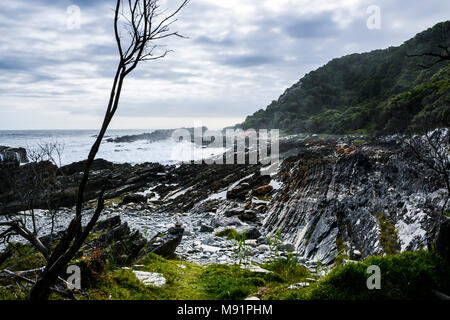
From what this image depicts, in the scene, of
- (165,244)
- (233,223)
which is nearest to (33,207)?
(165,244)

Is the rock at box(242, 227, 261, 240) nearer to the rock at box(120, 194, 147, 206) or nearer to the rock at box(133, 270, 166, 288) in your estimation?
the rock at box(133, 270, 166, 288)

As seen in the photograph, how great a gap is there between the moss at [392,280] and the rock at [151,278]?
2.17 m

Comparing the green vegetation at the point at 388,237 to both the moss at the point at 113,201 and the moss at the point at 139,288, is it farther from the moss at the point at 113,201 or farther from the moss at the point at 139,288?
the moss at the point at 113,201

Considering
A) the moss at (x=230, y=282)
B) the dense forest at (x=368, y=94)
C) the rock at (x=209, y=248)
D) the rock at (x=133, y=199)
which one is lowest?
the rock at (x=133, y=199)

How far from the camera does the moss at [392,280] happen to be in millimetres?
3156

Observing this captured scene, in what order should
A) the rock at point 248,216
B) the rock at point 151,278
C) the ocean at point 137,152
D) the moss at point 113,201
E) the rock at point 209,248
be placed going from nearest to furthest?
1. the rock at point 151,278
2. the rock at point 209,248
3. the rock at point 248,216
4. the moss at point 113,201
5. the ocean at point 137,152

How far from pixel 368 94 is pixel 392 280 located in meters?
111

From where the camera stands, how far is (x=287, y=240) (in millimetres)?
10320

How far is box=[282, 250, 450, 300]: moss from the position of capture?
3156 millimetres

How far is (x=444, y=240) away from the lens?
3.44 m

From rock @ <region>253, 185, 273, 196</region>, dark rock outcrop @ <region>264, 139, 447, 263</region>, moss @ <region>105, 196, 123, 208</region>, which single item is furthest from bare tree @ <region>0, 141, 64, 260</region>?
rock @ <region>253, 185, 273, 196</region>

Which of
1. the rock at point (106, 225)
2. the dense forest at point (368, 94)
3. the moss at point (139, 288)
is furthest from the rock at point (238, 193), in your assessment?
the dense forest at point (368, 94)
